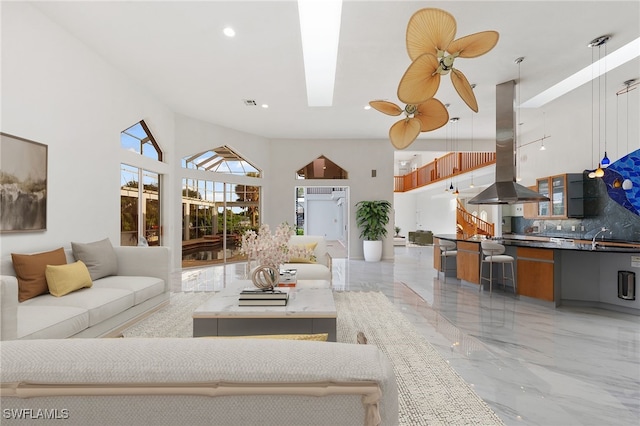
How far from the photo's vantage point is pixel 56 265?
3.05m

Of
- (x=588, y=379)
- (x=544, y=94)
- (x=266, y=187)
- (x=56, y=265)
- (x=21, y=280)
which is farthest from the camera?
(x=266, y=187)

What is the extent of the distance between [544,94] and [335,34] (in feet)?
14.3

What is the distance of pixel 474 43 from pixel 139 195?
19.0ft

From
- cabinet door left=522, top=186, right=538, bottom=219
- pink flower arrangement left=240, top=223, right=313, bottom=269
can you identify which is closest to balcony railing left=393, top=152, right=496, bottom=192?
cabinet door left=522, top=186, right=538, bottom=219

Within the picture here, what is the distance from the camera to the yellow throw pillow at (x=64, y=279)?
112 inches

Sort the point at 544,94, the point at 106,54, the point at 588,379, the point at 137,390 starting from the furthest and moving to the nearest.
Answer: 1. the point at 544,94
2. the point at 106,54
3. the point at 588,379
4. the point at 137,390

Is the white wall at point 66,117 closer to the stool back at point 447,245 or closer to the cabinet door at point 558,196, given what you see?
the stool back at point 447,245

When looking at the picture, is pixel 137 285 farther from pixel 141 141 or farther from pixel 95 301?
pixel 141 141

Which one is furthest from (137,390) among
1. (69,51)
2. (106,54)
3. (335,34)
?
(106,54)

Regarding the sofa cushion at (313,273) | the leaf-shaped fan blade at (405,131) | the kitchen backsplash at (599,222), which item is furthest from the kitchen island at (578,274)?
the sofa cushion at (313,273)

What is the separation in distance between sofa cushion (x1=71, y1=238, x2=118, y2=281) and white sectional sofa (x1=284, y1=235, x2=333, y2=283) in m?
2.19

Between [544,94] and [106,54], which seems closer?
[106,54]

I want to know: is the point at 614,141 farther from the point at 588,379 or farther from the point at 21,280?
the point at 21,280

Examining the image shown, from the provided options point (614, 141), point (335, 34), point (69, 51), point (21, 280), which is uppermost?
point (335, 34)
